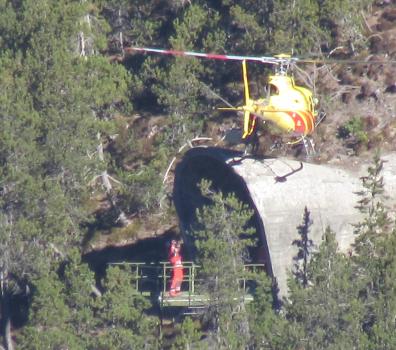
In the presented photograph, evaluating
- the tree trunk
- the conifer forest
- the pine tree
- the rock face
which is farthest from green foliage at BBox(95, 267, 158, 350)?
the pine tree

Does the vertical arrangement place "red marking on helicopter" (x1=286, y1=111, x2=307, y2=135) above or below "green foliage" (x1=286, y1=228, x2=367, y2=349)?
above

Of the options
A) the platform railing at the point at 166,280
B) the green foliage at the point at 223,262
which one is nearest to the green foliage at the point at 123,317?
the platform railing at the point at 166,280

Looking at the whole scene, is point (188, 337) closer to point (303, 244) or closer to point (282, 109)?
point (303, 244)

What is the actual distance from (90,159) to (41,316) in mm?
6921

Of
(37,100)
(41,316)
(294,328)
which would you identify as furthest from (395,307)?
(37,100)

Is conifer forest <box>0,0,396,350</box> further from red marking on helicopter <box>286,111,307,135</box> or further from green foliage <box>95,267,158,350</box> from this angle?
red marking on helicopter <box>286,111,307,135</box>

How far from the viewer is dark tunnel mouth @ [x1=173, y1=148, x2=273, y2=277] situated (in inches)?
1964

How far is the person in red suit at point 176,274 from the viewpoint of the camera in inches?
1960

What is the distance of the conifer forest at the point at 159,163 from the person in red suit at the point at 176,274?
0.64m

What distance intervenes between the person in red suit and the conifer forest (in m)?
0.64

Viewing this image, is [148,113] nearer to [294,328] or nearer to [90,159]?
[90,159]

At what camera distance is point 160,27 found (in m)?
66.6

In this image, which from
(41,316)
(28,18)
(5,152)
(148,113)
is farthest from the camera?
(148,113)

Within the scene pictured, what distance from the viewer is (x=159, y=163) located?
5872cm
